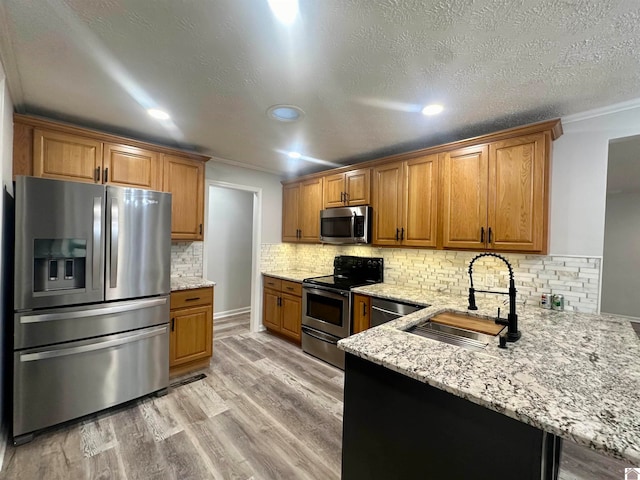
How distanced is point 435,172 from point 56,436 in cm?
371

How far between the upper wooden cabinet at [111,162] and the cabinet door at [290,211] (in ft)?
4.62

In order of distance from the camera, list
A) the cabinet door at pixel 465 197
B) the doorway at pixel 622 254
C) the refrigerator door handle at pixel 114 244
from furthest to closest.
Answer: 1. the doorway at pixel 622 254
2. the cabinet door at pixel 465 197
3. the refrigerator door handle at pixel 114 244

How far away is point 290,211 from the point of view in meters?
4.31

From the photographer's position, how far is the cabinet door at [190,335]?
2756 millimetres

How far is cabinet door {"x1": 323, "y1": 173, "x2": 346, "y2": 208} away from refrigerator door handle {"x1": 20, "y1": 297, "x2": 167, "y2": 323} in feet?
7.21

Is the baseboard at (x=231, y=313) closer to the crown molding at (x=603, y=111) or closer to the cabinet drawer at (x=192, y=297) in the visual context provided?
the cabinet drawer at (x=192, y=297)

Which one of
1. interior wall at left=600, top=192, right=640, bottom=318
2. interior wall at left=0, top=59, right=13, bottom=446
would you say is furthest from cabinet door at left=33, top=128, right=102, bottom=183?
interior wall at left=600, top=192, right=640, bottom=318

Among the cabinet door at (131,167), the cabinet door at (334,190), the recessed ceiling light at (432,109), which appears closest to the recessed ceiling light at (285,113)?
the recessed ceiling light at (432,109)

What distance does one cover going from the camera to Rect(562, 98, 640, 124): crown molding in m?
1.98

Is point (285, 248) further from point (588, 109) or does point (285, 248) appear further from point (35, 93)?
point (588, 109)

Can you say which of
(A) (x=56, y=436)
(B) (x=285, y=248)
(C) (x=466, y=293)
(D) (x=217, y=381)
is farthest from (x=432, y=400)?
(B) (x=285, y=248)

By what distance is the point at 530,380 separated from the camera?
1.03 metres

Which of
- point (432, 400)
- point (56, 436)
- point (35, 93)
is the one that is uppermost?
point (35, 93)

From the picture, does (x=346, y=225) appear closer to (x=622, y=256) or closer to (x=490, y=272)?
(x=490, y=272)
